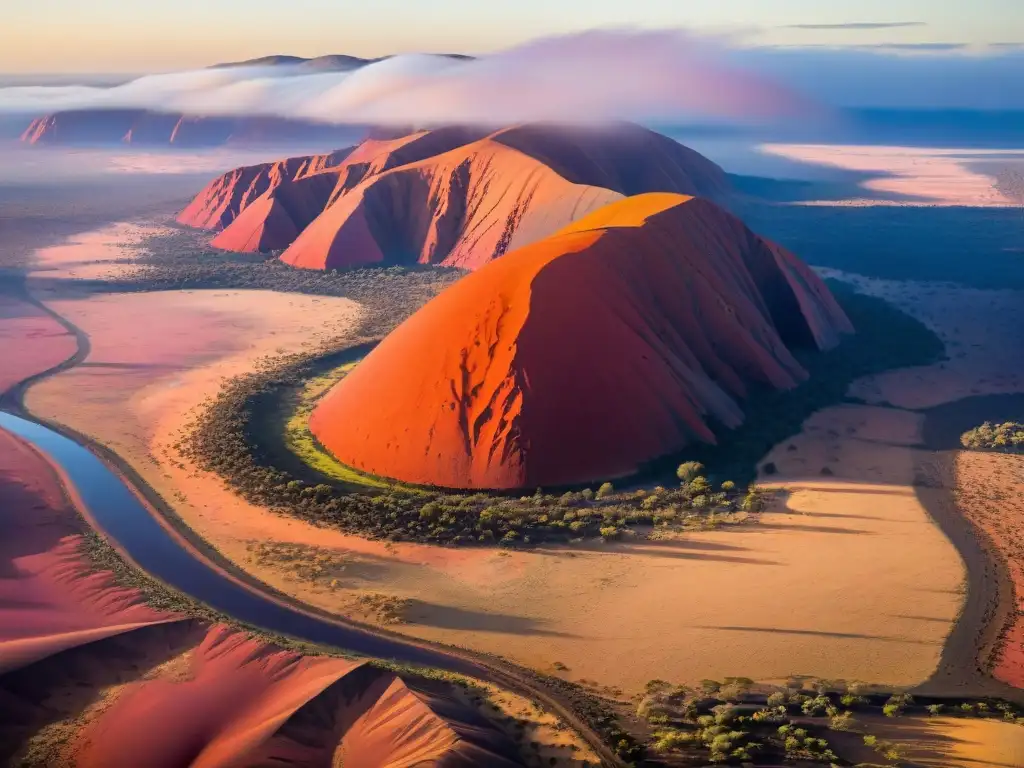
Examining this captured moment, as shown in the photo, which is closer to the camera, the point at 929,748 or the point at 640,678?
the point at 929,748

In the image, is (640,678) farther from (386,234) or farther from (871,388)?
(386,234)

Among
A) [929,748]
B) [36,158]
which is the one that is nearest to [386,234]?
[929,748]

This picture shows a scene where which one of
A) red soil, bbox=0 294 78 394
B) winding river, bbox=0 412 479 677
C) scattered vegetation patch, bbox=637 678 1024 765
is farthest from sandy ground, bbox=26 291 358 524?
scattered vegetation patch, bbox=637 678 1024 765

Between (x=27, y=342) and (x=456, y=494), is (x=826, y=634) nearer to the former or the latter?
(x=456, y=494)

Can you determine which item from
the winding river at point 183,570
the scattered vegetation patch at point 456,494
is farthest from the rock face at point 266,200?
the winding river at point 183,570

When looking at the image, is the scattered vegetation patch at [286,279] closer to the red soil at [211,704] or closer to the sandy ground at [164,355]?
the sandy ground at [164,355]

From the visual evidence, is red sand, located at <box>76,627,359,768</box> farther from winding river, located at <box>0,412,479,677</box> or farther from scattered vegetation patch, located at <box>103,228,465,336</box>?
scattered vegetation patch, located at <box>103,228,465,336</box>
